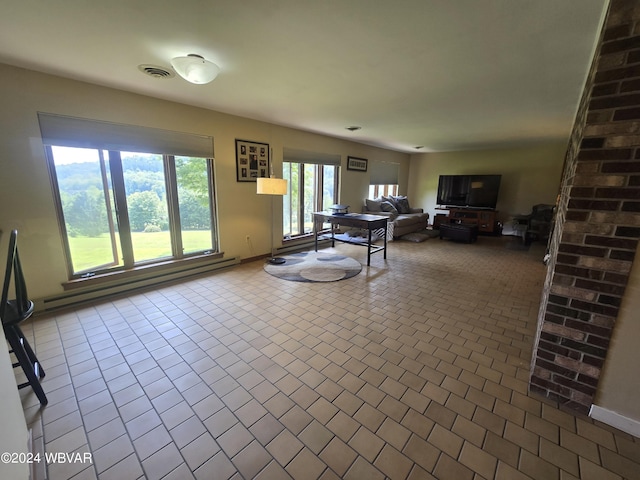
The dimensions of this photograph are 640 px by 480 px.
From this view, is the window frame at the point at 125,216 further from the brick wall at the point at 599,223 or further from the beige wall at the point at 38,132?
the brick wall at the point at 599,223

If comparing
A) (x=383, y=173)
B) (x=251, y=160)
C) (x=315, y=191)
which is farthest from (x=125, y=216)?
(x=383, y=173)

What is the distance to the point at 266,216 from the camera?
4520 mm

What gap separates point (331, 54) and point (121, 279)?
320 cm

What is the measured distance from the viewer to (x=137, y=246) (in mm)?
3232

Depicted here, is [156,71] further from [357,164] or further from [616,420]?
[357,164]

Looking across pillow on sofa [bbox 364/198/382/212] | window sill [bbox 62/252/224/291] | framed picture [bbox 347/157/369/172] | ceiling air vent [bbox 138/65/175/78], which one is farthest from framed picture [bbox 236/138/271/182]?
pillow on sofa [bbox 364/198/382/212]

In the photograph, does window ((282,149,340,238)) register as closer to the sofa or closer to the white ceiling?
the sofa

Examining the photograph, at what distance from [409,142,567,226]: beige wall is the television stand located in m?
0.59

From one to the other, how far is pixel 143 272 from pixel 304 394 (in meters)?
2.62

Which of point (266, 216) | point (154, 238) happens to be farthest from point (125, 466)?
point (266, 216)

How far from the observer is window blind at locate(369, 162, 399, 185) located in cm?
698

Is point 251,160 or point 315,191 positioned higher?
point 251,160

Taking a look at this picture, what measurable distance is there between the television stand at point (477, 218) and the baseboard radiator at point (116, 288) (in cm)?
612

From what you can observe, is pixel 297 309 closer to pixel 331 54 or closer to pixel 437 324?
pixel 437 324
